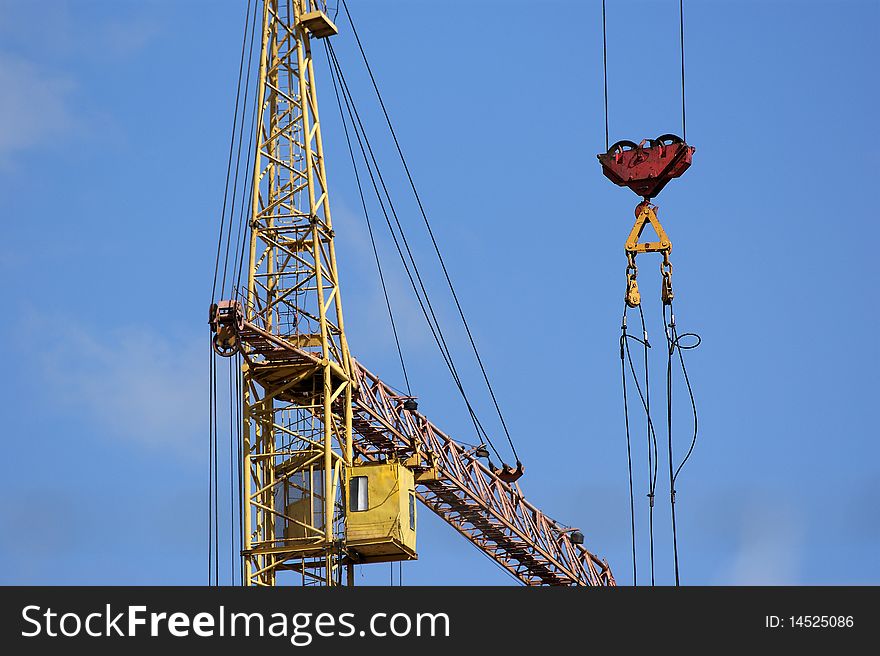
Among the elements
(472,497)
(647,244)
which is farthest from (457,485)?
(647,244)

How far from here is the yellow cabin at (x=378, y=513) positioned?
265 ft

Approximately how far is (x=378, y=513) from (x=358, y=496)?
0.92 meters

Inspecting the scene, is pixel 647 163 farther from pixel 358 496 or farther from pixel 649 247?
pixel 358 496

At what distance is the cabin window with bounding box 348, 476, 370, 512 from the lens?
266 ft

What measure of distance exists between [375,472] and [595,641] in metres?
24.0

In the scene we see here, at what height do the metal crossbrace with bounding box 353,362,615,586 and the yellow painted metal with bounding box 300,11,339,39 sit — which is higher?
the yellow painted metal with bounding box 300,11,339,39

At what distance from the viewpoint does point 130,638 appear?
189 ft

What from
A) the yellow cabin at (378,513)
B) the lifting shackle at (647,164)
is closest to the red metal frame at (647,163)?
the lifting shackle at (647,164)

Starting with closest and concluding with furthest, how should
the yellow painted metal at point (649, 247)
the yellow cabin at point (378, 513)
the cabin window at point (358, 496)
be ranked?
1. the yellow painted metal at point (649, 247)
2. the yellow cabin at point (378, 513)
3. the cabin window at point (358, 496)

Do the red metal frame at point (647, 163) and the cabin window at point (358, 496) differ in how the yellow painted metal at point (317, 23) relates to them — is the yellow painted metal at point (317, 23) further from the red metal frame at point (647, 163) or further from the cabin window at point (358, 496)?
the red metal frame at point (647, 163)

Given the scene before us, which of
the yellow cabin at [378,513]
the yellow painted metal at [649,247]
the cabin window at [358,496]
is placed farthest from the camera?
the cabin window at [358,496]

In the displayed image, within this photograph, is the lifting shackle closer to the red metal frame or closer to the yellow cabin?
the red metal frame

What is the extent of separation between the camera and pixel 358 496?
267 ft

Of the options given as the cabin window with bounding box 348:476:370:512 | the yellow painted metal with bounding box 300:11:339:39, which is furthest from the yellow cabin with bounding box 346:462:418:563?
the yellow painted metal with bounding box 300:11:339:39
